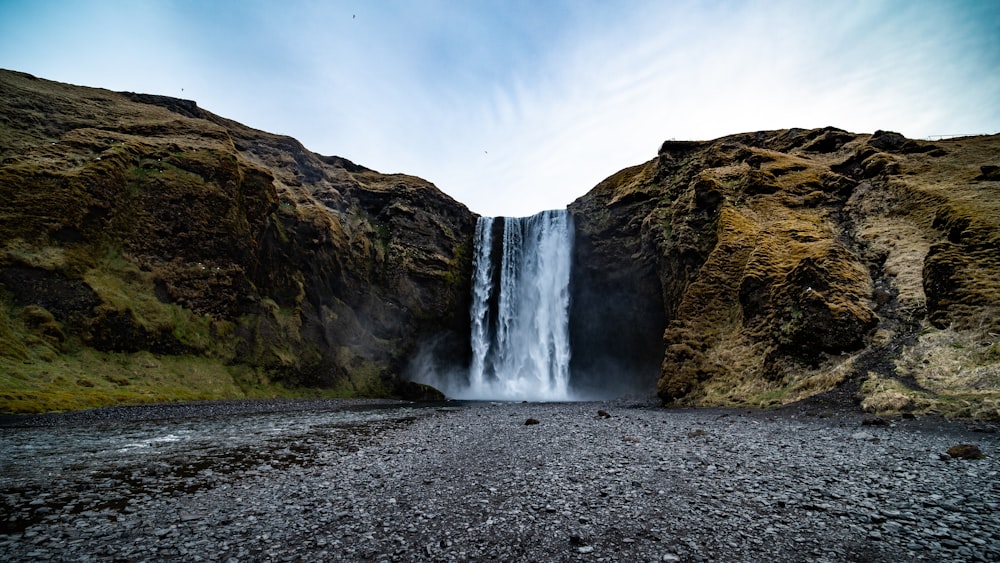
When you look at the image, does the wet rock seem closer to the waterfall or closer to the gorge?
the gorge

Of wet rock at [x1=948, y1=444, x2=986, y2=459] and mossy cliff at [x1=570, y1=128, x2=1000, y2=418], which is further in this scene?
mossy cliff at [x1=570, y1=128, x2=1000, y2=418]

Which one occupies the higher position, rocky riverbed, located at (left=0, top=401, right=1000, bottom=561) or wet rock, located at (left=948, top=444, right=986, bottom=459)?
wet rock, located at (left=948, top=444, right=986, bottom=459)

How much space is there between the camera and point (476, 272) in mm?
58594

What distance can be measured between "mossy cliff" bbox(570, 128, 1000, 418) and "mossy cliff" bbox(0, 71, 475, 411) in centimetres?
3123

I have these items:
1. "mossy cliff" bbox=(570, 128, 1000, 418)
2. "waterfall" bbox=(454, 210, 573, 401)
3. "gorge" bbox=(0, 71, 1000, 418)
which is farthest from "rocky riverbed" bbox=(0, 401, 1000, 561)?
"waterfall" bbox=(454, 210, 573, 401)

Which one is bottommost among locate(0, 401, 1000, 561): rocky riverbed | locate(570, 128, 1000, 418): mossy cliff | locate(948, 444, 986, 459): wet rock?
locate(0, 401, 1000, 561): rocky riverbed

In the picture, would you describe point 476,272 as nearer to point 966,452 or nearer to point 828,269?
point 828,269

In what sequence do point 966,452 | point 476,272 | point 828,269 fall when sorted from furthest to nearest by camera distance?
1. point 476,272
2. point 828,269
3. point 966,452

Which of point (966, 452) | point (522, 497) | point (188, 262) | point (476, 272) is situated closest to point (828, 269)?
point (966, 452)

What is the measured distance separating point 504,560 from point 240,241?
42789 mm

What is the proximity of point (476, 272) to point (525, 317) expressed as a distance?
10.0 m

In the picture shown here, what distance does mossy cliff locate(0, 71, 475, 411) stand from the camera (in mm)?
27656

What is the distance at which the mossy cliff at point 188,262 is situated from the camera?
27656 mm

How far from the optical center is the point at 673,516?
648cm
